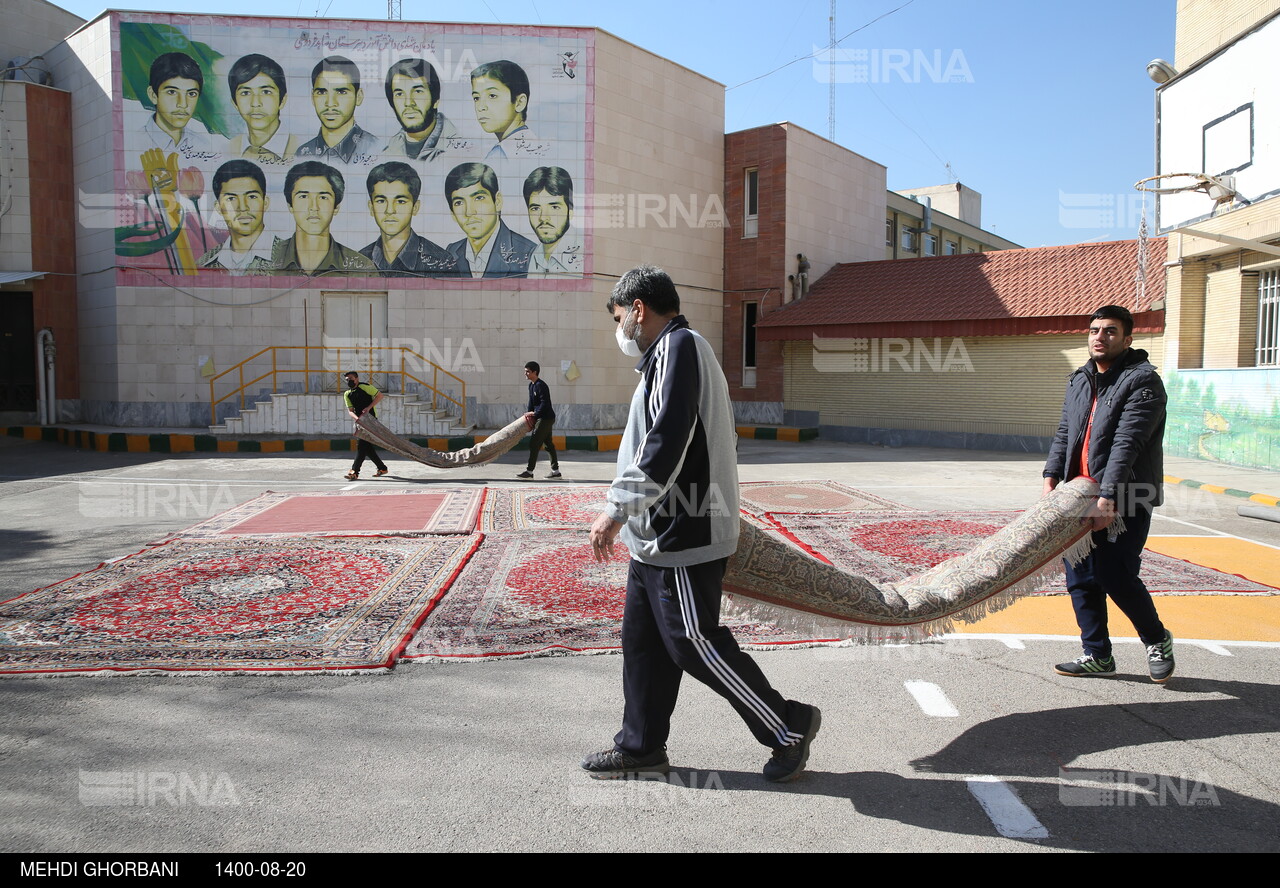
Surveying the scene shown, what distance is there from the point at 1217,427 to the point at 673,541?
621 inches

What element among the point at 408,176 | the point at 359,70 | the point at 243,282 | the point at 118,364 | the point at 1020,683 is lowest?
the point at 1020,683

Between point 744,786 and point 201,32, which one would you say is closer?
point 744,786

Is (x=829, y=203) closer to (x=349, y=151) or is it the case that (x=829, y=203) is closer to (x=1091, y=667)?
(x=349, y=151)

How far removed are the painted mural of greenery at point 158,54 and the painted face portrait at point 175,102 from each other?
0.44 ft

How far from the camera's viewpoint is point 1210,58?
14828mm

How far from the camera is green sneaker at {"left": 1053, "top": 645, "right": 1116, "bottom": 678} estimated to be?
4426 mm

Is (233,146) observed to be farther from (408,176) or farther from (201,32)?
(408,176)

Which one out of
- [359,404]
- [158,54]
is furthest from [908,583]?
[158,54]

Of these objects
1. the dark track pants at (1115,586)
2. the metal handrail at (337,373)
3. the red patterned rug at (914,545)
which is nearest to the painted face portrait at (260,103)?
the metal handrail at (337,373)

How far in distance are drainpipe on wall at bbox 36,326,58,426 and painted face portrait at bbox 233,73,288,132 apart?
6.97 m

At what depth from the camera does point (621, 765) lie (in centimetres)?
332

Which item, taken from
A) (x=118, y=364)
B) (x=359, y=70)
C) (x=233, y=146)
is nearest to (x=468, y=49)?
(x=359, y=70)
